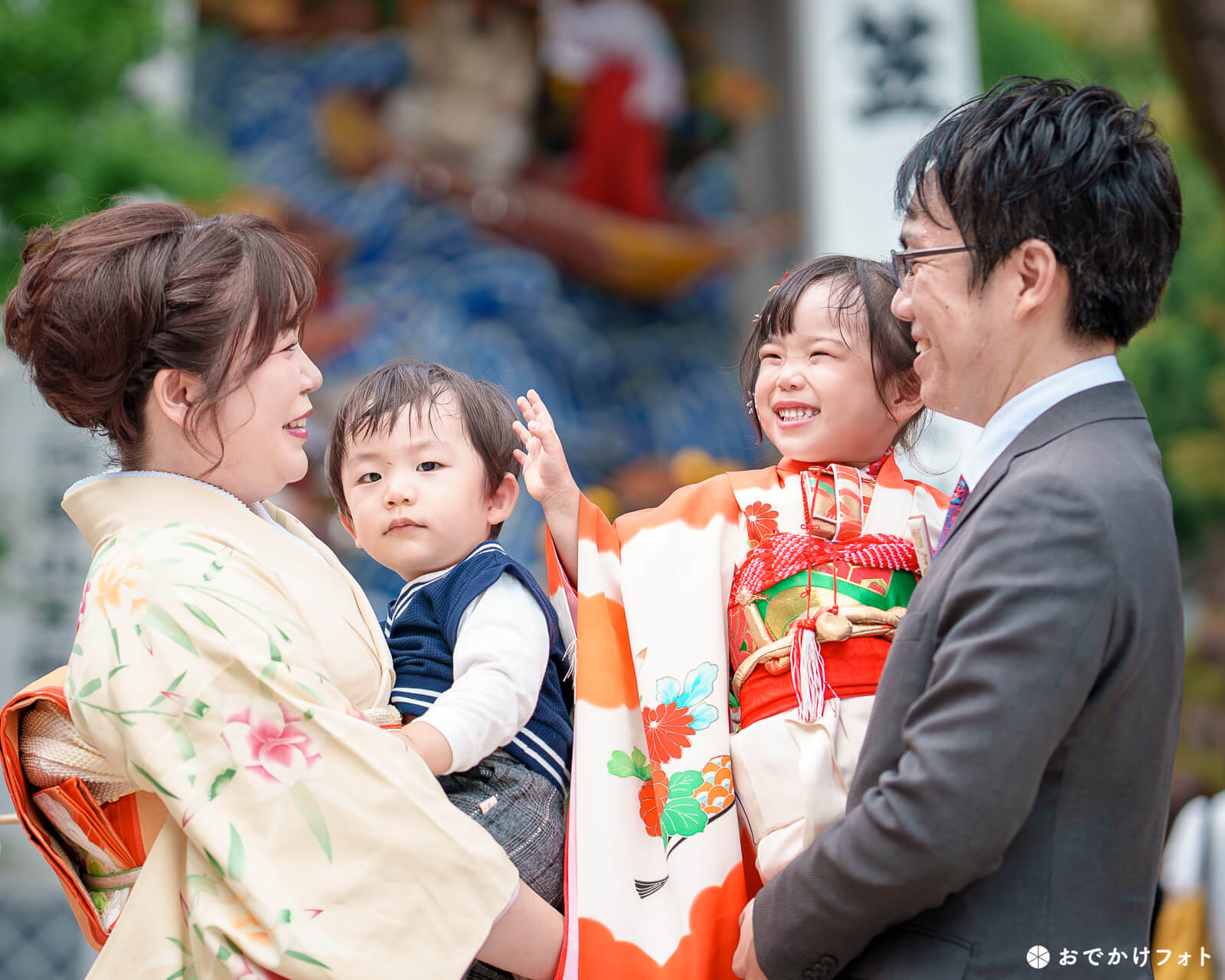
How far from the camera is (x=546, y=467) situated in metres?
1.90

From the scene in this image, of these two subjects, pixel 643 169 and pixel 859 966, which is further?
pixel 643 169

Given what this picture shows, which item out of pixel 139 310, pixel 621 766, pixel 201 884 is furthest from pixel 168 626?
pixel 621 766

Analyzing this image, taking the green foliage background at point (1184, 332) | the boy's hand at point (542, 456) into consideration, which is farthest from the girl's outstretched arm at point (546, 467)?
the green foliage background at point (1184, 332)

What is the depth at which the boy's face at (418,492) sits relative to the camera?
6.03ft

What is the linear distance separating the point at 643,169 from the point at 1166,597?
18.8 feet

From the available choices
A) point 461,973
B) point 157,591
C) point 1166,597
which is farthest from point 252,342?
point 1166,597

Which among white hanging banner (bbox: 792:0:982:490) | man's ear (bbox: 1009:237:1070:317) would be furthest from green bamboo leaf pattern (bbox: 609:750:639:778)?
white hanging banner (bbox: 792:0:982:490)

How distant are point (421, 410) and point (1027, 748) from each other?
104 cm

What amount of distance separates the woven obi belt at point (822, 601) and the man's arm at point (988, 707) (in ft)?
1.09

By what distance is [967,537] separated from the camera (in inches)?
54.5

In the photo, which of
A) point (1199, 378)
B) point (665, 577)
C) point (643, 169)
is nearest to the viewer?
point (665, 577)

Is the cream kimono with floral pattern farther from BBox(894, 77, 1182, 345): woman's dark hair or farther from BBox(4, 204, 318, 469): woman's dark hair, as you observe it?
BBox(894, 77, 1182, 345): woman's dark hair

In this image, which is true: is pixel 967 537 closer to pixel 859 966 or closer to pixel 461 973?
pixel 859 966

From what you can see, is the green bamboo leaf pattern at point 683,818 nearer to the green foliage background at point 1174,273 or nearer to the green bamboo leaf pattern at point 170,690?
the green bamboo leaf pattern at point 170,690
